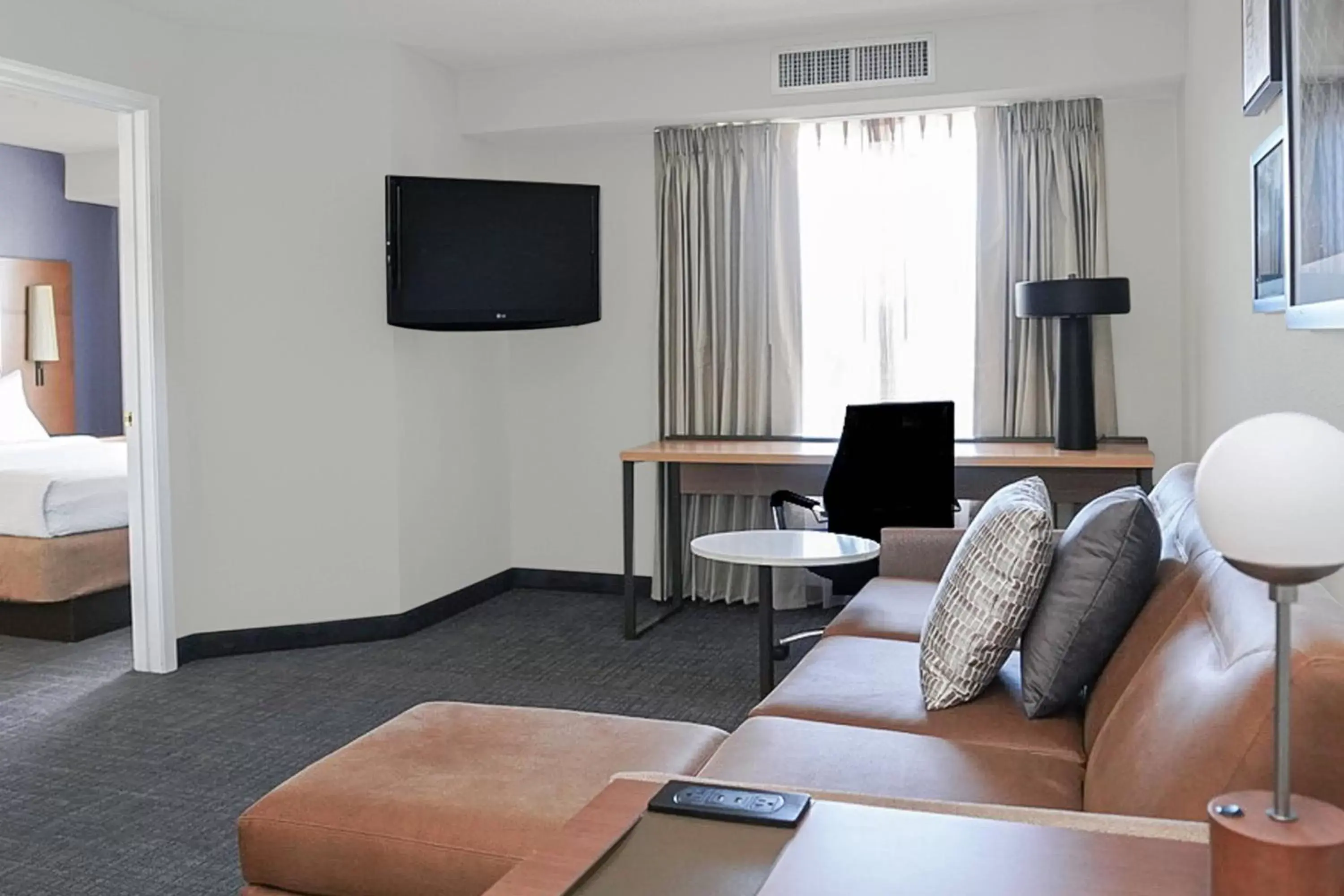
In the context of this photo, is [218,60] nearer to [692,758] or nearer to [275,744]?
[275,744]

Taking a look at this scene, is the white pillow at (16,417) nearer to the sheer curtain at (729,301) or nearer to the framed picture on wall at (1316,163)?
the sheer curtain at (729,301)

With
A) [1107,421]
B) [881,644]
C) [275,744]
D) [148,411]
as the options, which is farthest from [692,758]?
[1107,421]

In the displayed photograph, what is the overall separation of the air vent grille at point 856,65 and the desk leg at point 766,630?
2176 mm

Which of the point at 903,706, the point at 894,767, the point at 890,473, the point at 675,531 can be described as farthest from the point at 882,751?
the point at 675,531

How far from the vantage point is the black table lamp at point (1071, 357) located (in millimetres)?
4332

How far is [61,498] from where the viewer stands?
4.75m

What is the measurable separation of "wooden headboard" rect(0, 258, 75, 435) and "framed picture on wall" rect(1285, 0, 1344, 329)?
7.02 meters

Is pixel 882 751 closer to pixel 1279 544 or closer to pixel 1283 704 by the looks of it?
pixel 1283 704

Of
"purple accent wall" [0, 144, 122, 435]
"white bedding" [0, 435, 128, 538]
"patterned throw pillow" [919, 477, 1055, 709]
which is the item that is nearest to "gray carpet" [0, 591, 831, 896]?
"white bedding" [0, 435, 128, 538]

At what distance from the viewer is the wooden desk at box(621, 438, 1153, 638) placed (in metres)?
4.41

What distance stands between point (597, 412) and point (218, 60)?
2.22 m

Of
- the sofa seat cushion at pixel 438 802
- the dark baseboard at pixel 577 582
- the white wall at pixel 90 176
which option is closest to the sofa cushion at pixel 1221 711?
the sofa seat cushion at pixel 438 802

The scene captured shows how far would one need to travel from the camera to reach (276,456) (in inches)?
180

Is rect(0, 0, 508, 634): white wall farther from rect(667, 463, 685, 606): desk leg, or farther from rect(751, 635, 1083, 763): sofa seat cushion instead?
rect(751, 635, 1083, 763): sofa seat cushion
